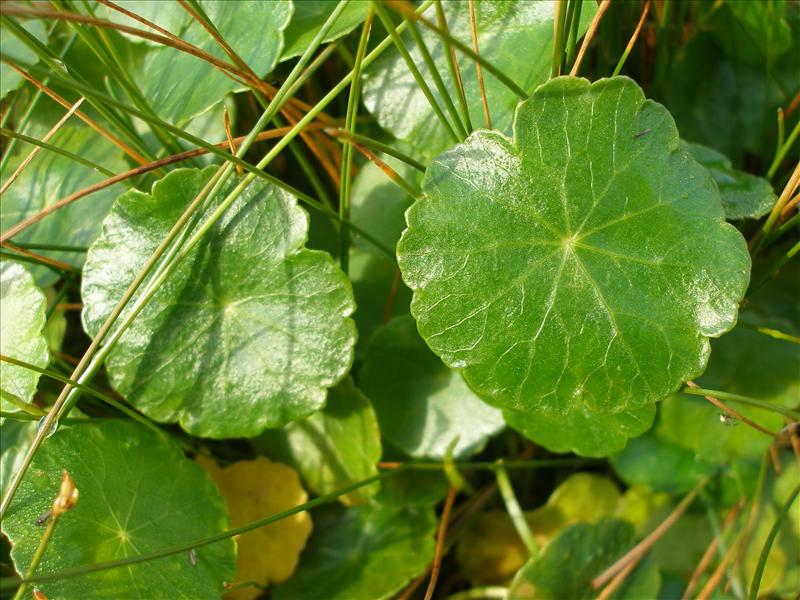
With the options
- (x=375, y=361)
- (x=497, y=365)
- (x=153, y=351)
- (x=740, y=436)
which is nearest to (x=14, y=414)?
(x=153, y=351)

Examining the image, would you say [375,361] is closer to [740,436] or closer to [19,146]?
[740,436]

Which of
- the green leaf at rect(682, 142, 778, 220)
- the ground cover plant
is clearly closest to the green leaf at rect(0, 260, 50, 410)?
the ground cover plant

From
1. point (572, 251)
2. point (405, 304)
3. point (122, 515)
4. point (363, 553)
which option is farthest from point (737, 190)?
point (122, 515)

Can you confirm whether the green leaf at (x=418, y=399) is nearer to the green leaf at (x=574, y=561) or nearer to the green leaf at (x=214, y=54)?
the green leaf at (x=574, y=561)

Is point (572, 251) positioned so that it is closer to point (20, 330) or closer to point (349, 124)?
point (349, 124)

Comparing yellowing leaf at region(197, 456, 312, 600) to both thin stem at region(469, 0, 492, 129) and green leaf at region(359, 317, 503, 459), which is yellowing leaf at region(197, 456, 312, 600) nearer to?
green leaf at region(359, 317, 503, 459)

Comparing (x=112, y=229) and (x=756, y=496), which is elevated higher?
(x=112, y=229)
